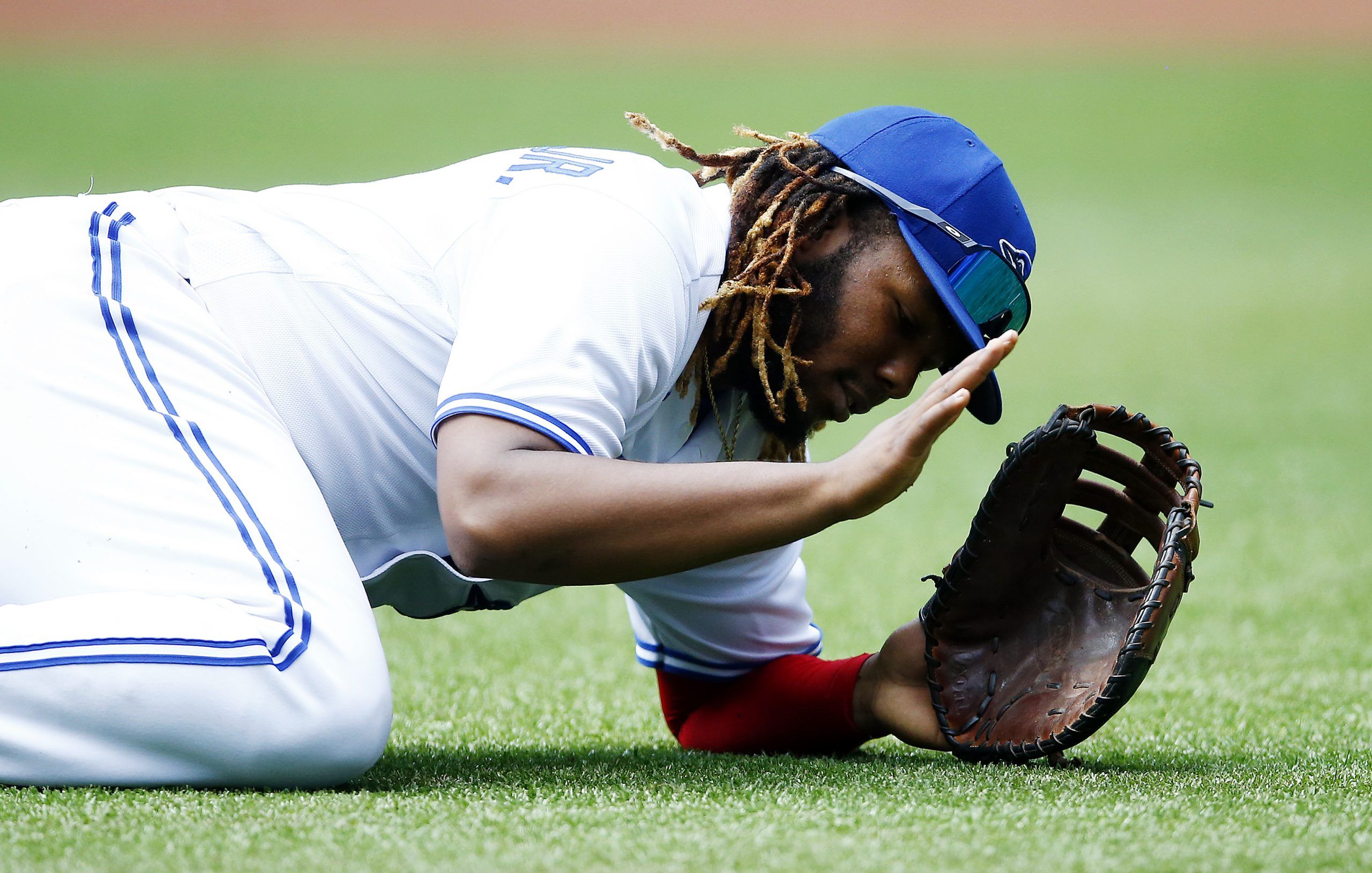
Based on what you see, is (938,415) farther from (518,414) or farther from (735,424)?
(735,424)

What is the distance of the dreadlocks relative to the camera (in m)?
1.96

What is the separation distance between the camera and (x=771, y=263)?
6.45ft

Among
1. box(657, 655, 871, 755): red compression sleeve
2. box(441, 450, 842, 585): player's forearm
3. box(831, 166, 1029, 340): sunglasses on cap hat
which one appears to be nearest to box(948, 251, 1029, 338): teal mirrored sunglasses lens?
box(831, 166, 1029, 340): sunglasses on cap hat

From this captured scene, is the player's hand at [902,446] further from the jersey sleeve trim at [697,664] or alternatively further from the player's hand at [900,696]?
the jersey sleeve trim at [697,664]

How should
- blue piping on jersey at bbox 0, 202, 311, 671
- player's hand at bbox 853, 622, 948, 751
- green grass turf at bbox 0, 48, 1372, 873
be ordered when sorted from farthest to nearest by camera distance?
player's hand at bbox 853, 622, 948, 751 → blue piping on jersey at bbox 0, 202, 311, 671 → green grass turf at bbox 0, 48, 1372, 873

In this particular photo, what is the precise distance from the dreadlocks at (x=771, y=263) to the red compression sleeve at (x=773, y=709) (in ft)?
1.46

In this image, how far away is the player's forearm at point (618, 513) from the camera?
1.60m

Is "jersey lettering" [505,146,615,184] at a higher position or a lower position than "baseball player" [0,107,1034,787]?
higher

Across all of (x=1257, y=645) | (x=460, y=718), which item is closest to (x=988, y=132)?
(x=1257, y=645)

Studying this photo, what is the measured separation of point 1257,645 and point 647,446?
5.44 ft

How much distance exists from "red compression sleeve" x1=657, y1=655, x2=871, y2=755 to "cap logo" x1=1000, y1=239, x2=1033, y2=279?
2.18 feet

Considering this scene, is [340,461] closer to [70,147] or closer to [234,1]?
[70,147]

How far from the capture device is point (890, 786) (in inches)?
71.2

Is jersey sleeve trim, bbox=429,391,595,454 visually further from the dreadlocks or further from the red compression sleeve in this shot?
the red compression sleeve
